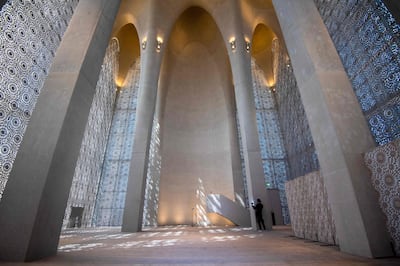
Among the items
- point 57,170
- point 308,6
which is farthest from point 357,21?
point 57,170

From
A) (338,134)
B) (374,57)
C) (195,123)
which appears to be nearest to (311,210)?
(338,134)

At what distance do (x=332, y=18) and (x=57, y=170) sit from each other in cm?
1307

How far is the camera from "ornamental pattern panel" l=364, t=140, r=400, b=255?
9.39 feet

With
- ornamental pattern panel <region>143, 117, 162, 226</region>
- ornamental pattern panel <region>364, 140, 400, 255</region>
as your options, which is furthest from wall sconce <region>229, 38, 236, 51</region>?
ornamental pattern panel <region>364, 140, 400, 255</region>

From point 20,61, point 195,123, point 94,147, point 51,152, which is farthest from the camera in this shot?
point 195,123

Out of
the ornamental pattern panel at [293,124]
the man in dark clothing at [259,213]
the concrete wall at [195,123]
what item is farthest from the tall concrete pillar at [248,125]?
the ornamental pattern panel at [293,124]

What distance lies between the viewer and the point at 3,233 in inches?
111

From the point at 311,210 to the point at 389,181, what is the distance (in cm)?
225

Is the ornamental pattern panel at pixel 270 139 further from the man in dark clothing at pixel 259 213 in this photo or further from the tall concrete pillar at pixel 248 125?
the man in dark clothing at pixel 259 213

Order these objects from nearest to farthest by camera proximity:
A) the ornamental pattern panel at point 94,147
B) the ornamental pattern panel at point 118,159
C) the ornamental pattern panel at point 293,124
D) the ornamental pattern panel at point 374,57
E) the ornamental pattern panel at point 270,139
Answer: the ornamental pattern panel at point 374,57, the ornamental pattern panel at point 94,147, the ornamental pattern panel at point 293,124, the ornamental pattern panel at point 118,159, the ornamental pattern panel at point 270,139

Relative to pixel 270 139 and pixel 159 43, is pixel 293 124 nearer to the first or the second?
pixel 270 139

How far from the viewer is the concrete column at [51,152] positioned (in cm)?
287

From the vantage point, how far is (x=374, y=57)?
26.1 feet

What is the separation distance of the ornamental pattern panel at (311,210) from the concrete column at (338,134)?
2.51 feet
